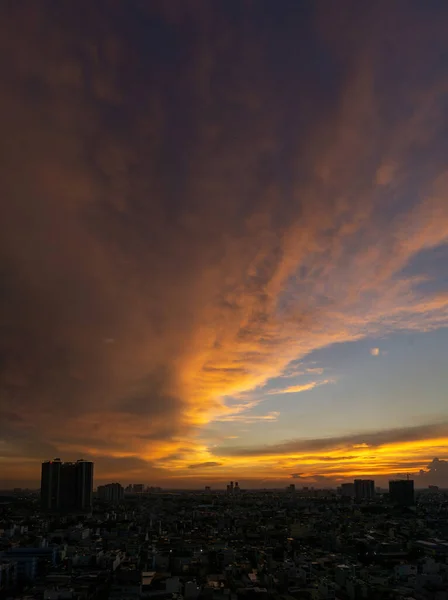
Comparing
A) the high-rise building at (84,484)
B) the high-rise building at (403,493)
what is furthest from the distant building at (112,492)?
the high-rise building at (403,493)

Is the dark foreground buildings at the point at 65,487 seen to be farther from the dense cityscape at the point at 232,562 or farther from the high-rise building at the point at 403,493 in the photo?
the high-rise building at the point at 403,493

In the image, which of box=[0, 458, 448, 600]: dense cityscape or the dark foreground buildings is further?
the dark foreground buildings

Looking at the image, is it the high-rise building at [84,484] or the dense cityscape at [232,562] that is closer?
the dense cityscape at [232,562]

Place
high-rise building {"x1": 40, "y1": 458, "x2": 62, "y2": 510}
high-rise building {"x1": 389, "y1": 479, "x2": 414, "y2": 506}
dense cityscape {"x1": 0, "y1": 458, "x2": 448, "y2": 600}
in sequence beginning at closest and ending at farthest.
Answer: dense cityscape {"x1": 0, "y1": 458, "x2": 448, "y2": 600} → high-rise building {"x1": 40, "y1": 458, "x2": 62, "y2": 510} → high-rise building {"x1": 389, "y1": 479, "x2": 414, "y2": 506}

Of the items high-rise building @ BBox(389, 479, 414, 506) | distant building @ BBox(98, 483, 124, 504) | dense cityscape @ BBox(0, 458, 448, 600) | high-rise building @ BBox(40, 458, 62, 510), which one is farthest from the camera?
distant building @ BBox(98, 483, 124, 504)

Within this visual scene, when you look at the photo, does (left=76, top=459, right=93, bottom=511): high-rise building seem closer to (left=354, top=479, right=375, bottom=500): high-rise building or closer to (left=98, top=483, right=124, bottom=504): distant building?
(left=98, top=483, right=124, bottom=504): distant building

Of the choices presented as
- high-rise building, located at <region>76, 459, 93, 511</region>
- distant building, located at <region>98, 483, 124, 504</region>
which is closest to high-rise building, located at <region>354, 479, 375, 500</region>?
distant building, located at <region>98, 483, 124, 504</region>

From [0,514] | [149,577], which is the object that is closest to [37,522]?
[0,514]

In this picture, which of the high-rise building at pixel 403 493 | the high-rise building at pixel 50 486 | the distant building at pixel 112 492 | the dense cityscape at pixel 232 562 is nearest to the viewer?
the dense cityscape at pixel 232 562

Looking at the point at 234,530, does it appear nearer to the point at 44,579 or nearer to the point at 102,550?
the point at 102,550
